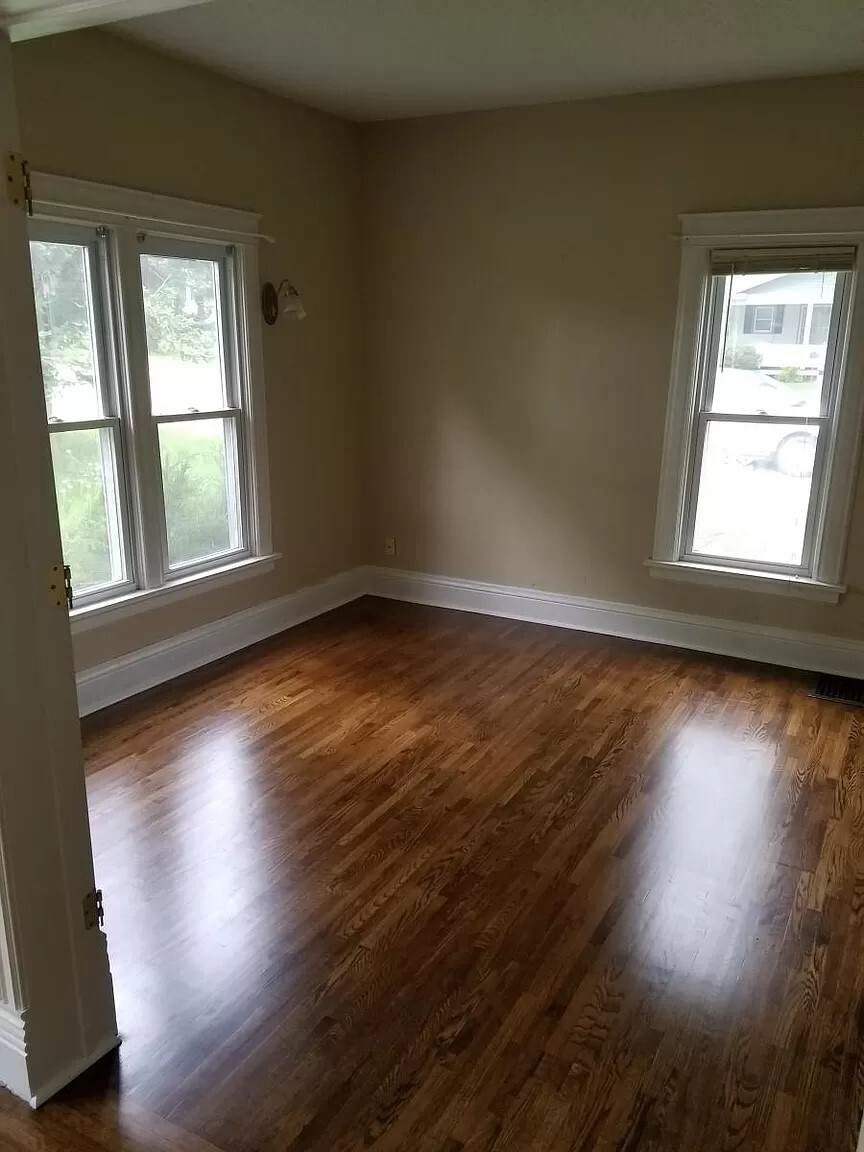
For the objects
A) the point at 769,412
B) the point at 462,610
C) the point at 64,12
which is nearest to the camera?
the point at 64,12

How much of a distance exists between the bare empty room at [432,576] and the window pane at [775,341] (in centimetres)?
2

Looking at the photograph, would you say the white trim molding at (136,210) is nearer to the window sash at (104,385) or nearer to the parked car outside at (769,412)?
the window sash at (104,385)

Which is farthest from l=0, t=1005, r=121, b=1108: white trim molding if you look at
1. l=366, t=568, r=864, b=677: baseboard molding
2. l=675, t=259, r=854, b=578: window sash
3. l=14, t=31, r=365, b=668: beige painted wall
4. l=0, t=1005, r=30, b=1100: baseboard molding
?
l=675, t=259, r=854, b=578: window sash

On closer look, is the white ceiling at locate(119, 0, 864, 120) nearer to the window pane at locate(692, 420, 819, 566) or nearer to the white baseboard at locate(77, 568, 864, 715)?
the window pane at locate(692, 420, 819, 566)

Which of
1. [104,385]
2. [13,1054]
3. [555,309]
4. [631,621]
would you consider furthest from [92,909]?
[555,309]

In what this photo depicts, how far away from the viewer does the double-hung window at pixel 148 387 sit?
134 inches

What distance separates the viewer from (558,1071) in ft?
6.31

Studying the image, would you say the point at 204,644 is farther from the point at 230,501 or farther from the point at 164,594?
the point at 230,501

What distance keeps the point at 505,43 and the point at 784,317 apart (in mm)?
1762

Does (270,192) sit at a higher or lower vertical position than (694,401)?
higher

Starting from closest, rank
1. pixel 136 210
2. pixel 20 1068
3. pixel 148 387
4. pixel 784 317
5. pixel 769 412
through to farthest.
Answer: pixel 20 1068, pixel 136 210, pixel 148 387, pixel 784 317, pixel 769 412

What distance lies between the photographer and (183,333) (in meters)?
3.95

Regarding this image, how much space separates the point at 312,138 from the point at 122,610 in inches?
105

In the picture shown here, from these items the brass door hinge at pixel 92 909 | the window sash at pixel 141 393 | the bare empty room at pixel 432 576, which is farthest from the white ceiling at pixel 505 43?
the brass door hinge at pixel 92 909
